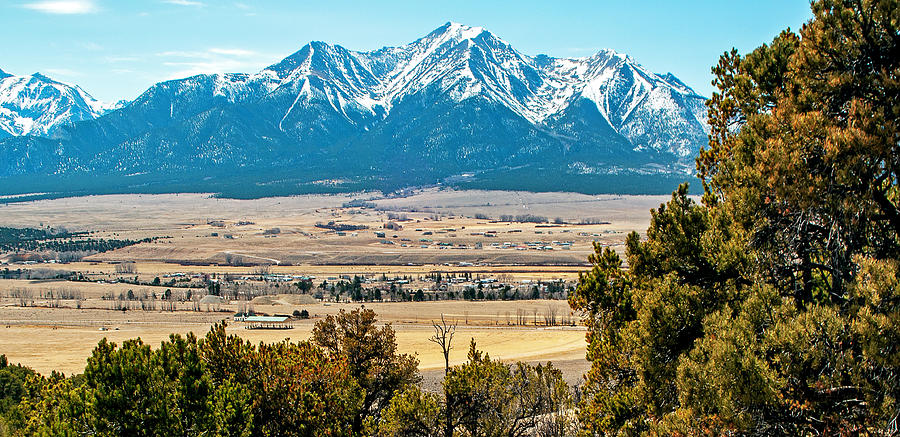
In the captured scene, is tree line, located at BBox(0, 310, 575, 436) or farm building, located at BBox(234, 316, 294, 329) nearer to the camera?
tree line, located at BBox(0, 310, 575, 436)

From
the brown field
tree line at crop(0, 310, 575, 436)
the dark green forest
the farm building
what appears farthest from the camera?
the farm building

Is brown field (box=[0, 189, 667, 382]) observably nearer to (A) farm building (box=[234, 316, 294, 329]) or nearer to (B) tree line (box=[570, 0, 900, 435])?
(A) farm building (box=[234, 316, 294, 329])

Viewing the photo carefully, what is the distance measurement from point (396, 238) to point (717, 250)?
153 meters

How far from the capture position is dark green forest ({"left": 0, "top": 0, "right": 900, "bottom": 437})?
920cm

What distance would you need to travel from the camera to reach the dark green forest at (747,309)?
920 centimetres

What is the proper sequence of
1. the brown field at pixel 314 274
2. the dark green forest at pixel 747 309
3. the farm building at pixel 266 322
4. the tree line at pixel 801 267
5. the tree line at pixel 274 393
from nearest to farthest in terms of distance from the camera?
the tree line at pixel 801 267 < the dark green forest at pixel 747 309 < the tree line at pixel 274 393 < the brown field at pixel 314 274 < the farm building at pixel 266 322

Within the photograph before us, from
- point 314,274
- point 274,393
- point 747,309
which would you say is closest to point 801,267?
point 747,309

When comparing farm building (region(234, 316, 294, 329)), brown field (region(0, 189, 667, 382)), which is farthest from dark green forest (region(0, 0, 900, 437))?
farm building (region(234, 316, 294, 329))

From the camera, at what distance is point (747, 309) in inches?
393

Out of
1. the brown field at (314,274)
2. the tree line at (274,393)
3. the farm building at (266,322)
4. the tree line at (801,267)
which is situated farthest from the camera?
the farm building at (266,322)

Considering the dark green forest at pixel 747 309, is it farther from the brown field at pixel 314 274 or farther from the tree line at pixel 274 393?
the brown field at pixel 314 274

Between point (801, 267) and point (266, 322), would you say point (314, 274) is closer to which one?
point (266, 322)

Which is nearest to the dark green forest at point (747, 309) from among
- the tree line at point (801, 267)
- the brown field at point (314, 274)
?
the tree line at point (801, 267)

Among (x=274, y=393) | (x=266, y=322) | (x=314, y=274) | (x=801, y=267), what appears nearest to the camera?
(x=801, y=267)
